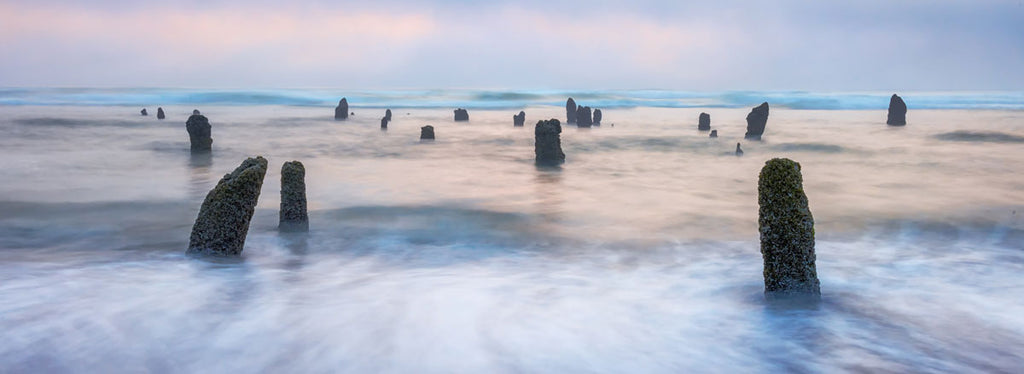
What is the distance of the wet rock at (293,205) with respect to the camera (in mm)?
11094

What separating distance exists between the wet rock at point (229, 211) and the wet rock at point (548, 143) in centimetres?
1348

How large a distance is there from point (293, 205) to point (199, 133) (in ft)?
55.2

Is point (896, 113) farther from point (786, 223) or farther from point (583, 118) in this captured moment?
point (786, 223)

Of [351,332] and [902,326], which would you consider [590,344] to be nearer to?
[351,332]

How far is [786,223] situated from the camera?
7027 mm

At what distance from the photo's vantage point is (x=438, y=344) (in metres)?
6.41

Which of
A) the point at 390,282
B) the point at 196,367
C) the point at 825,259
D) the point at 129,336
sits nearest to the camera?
the point at 196,367

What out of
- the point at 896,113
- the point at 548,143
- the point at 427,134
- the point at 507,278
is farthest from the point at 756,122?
the point at 507,278

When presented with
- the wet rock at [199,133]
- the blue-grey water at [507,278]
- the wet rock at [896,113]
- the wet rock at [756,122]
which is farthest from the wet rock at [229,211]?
the wet rock at [896,113]

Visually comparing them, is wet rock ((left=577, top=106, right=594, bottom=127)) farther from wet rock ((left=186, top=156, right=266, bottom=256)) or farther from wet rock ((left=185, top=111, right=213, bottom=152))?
wet rock ((left=186, top=156, right=266, bottom=256))

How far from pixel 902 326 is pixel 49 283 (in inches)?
340

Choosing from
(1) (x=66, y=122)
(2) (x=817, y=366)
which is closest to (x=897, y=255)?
(2) (x=817, y=366)

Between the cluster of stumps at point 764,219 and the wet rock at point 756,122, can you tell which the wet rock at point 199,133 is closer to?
the cluster of stumps at point 764,219

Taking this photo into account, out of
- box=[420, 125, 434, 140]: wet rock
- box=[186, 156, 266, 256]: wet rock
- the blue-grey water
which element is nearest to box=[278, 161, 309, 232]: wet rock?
the blue-grey water
